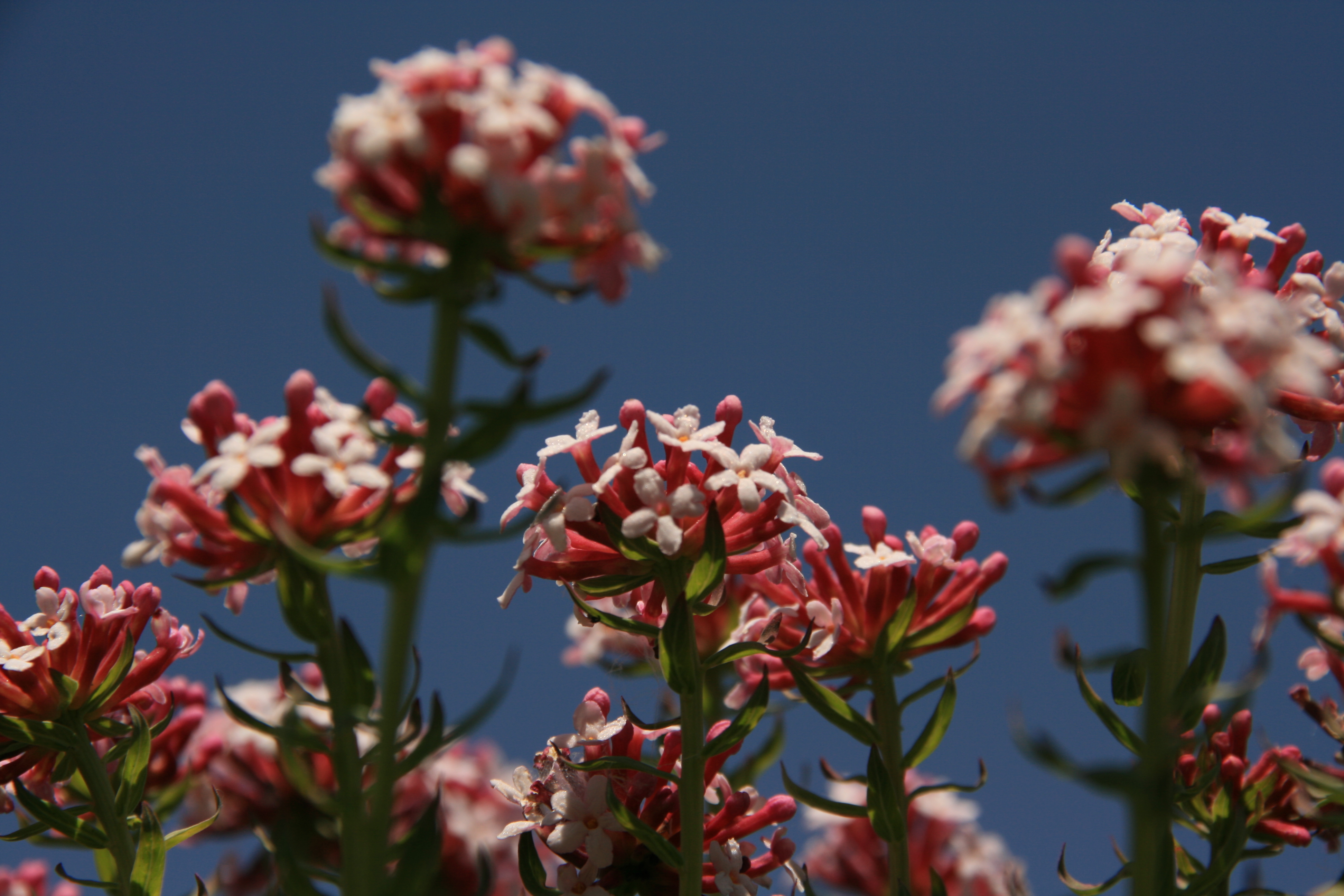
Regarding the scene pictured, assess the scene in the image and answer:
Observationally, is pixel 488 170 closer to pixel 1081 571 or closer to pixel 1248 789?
pixel 1081 571

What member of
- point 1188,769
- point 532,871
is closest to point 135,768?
point 532,871

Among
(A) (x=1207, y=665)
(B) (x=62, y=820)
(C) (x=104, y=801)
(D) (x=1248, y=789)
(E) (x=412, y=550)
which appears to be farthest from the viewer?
(D) (x=1248, y=789)

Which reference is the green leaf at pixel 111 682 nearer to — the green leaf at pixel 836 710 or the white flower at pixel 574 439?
the white flower at pixel 574 439

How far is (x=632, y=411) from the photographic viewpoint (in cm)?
477

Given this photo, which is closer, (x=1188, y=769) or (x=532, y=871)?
(x=532, y=871)

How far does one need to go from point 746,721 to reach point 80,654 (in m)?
2.88

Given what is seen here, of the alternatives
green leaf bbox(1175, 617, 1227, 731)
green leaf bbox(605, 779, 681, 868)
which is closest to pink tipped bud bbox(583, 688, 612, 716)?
green leaf bbox(605, 779, 681, 868)

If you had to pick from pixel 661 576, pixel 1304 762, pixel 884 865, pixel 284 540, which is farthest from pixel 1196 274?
pixel 884 865

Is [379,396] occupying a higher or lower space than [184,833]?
higher

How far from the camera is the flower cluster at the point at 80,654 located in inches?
174

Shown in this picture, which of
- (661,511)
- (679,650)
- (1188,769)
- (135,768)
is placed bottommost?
(135,768)

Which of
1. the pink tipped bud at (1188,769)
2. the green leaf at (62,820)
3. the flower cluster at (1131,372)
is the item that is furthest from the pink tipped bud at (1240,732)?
the green leaf at (62,820)

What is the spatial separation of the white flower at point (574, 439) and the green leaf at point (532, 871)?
5.51 feet

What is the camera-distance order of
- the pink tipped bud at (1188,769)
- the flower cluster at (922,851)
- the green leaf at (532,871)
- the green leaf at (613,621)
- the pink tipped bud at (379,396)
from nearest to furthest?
the pink tipped bud at (379,396)
the green leaf at (613,621)
the green leaf at (532,871)
the pink tipped bud at (1188,769)
the flower cluster at (922,851)
